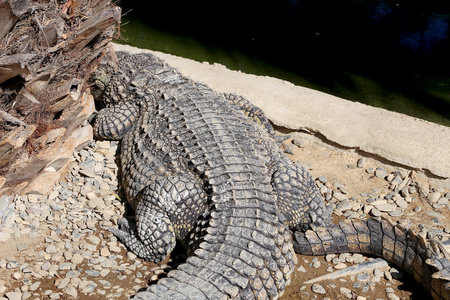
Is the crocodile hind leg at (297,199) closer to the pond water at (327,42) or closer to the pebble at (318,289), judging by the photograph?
the pebble at (318,289)

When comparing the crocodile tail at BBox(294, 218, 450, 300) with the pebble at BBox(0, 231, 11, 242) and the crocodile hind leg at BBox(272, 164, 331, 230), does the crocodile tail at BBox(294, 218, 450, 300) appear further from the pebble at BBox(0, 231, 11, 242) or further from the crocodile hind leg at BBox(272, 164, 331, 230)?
the pebble at BBox(0, 231, 11, 242)

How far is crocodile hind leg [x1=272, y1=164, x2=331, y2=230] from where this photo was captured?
11.0 feet

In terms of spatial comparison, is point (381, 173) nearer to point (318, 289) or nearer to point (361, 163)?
→ point (361, 163)

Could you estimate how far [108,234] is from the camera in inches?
136

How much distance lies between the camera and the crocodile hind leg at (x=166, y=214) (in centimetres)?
311

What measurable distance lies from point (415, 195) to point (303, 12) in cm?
571

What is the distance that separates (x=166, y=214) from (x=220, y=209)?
0.44 m

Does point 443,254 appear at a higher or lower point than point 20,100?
lower

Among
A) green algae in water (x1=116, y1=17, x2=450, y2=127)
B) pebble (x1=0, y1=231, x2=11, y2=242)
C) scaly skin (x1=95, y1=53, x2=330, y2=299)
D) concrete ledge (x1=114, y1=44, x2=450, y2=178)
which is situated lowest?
green algae in water (x1=116, y1=17, x2=450, y2=127)

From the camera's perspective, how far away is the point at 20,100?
2.90 m

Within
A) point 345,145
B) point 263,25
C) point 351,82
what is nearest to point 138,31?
point 263,25

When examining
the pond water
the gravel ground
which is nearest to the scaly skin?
the gravel ground

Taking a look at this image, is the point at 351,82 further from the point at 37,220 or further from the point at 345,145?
the point at 37,220

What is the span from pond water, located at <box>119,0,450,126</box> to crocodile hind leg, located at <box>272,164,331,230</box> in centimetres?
306
